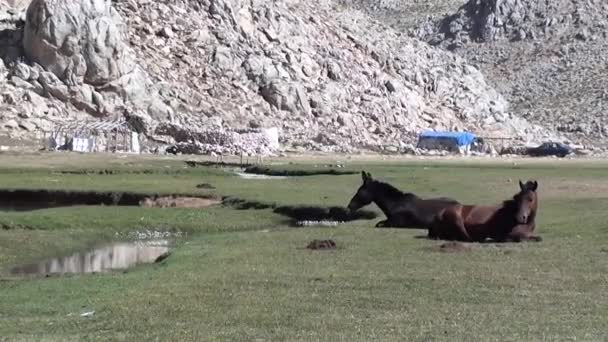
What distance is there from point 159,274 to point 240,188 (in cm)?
2685

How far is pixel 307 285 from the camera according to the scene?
2028cm

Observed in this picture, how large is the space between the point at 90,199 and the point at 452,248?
24605 mm

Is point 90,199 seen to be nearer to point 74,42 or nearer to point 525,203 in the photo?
point 525,203

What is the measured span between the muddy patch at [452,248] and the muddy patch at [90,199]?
20665mm

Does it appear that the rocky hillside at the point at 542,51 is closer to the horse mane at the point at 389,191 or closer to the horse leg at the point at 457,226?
the horse mane at the point at 389,191

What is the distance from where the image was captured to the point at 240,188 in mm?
50219

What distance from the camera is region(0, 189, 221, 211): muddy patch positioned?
45688 mm

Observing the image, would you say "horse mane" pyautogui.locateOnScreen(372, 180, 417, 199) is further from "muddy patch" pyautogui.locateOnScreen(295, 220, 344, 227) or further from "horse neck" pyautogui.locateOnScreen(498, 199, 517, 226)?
"horse neck" pyautogui.locateOnScreen(498, 199, 517, 226)

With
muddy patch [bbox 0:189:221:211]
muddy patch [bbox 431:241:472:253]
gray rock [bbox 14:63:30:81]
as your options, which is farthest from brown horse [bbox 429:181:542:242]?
gray rock [bbox 14:63:30:81]

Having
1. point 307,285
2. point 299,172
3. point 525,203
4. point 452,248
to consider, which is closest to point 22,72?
point 299,172

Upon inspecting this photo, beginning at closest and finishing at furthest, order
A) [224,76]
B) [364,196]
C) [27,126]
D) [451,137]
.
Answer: [364,196]
[27,126]
[224,76]
[451,137]

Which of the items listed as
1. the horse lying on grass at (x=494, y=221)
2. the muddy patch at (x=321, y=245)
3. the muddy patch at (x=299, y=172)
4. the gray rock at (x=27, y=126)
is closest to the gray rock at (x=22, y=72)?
the gray rock at (x=27, y=126)

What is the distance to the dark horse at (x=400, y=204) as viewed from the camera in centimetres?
3228

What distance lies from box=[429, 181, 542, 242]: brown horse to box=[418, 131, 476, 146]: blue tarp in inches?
3383
